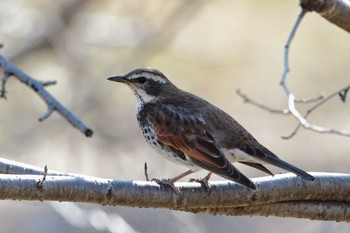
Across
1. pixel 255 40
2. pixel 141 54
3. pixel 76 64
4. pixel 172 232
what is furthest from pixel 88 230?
pixel 255 40

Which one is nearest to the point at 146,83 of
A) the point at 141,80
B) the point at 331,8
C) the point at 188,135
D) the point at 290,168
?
the point at 141,80

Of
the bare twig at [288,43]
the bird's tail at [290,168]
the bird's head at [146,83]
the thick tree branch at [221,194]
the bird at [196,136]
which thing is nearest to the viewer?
the thick tree branch at [221,194]

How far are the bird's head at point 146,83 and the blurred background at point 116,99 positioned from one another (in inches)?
91.7

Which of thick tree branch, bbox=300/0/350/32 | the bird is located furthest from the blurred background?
thick tree branch, bbox=300/0/350/32

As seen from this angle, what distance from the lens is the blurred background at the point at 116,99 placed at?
46.1 ft

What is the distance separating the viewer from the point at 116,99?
17.9 meters

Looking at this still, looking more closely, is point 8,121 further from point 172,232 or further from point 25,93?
point 172,232

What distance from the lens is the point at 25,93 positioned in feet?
52.3

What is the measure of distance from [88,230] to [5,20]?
12.5ft

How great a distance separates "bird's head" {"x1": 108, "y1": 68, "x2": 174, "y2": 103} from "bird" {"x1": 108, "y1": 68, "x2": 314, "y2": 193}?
0.03 m

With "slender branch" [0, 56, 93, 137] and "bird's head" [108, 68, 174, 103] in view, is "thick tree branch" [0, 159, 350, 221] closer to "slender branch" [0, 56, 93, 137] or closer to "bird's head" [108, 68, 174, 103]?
"slender branch" [0, 56, 93, 137]

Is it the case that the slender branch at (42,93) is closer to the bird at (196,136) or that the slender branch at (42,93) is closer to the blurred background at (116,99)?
the bird at (196,136)

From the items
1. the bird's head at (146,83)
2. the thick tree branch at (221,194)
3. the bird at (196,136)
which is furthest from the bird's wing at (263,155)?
the bird's head at (146,83)

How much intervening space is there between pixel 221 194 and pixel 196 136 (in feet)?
3.65
